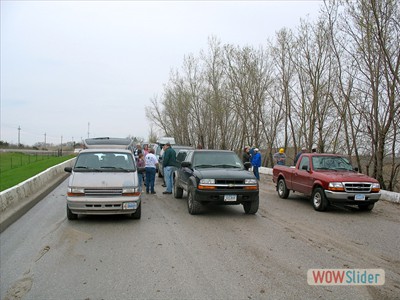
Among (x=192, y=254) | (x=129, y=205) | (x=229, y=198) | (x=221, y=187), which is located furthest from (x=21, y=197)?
(x=192, y=254)

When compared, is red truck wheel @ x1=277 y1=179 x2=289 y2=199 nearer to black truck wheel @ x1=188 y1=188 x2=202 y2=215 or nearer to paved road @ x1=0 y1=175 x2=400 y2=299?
paved road @ x1=0 y1=175 x2=400 y2=299

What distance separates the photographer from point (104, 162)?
381 inches

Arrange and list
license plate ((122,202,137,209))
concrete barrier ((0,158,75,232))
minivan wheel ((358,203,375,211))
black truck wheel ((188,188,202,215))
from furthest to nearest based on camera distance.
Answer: minivan wheel ((358,203,375,211)) < black truck wheel ((188,188,202,215)) < concrete barrier ((0,158,75,232)) < license plate ((122,202,137,209))

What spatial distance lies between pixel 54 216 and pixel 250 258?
5726 millimetres

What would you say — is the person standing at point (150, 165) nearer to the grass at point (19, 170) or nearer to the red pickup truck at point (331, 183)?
the red pickup truck at point (331, 183)

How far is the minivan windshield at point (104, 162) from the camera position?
9.34 metres

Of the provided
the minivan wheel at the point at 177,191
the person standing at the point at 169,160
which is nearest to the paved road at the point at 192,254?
the minivan wheel at the point at 177,191

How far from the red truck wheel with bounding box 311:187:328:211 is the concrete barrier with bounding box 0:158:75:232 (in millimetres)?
8067

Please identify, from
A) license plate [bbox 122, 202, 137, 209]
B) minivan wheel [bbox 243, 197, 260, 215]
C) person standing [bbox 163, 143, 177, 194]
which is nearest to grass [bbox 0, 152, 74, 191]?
person standing [bbox 163, 143, 177, 194]

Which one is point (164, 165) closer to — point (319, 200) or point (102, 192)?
point (102, 192)

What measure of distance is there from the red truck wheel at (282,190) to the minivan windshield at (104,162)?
6.05 metres

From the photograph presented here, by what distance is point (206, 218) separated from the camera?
31.1 feet

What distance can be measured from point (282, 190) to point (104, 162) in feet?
22.3

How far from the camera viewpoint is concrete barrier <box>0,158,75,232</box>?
351 inches
